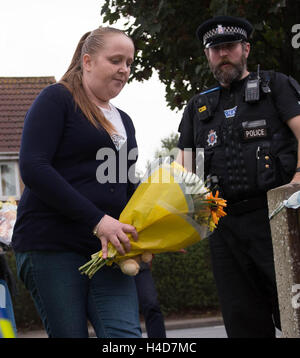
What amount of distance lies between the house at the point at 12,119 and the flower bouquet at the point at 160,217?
813 inches

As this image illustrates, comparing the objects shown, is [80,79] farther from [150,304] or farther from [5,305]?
[150,304]

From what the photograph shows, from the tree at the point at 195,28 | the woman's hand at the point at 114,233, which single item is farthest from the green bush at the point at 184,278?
the woman's hand at the point at 114,233

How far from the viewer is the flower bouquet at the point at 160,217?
8.95 ft

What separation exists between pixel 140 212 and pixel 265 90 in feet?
5.40

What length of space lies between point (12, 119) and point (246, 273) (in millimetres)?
20609

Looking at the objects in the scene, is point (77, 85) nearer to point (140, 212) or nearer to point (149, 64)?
point (140, 212)

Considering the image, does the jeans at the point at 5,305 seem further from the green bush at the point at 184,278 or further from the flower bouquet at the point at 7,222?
the green bush at the point at 184,278

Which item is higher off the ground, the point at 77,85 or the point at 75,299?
the point at 77,85

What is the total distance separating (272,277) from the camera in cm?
391

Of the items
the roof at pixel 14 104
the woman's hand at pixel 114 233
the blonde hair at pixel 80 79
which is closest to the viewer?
the woman's hand at pixel 114 233

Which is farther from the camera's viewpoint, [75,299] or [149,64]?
[149,64]

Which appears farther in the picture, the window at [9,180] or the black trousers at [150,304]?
the window at [9,180]

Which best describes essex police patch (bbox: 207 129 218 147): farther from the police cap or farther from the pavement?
the pavement

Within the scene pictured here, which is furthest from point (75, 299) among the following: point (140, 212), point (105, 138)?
point (105, 138)
